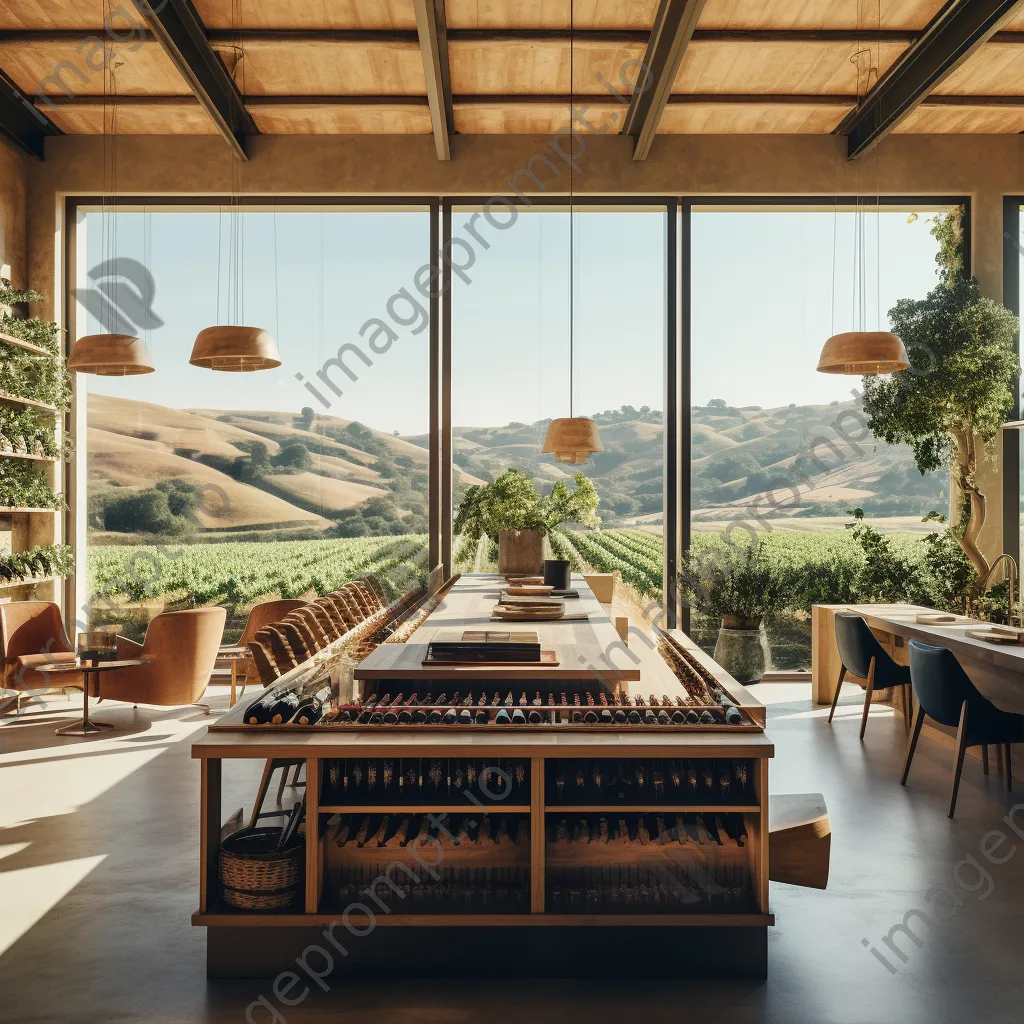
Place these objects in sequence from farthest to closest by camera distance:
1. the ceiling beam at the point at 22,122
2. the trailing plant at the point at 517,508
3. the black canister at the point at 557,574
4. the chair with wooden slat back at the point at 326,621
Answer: the ceiling beam at the point at 22,122
the trailing plant at the point at 517,508
the black canister at the point at 557,574
the chair with wooden slat back at the point at 326,621

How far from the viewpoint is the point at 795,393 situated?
7.89 meters

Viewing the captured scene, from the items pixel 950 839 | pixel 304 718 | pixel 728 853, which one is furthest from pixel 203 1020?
pixel 950 839

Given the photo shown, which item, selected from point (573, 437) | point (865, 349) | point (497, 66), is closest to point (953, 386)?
point (865, 349)

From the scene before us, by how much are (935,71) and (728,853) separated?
592cm

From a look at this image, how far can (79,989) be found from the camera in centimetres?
259

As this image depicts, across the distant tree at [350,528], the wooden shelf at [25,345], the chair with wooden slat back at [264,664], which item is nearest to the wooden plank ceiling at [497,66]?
the wooden shelf at [25,345]

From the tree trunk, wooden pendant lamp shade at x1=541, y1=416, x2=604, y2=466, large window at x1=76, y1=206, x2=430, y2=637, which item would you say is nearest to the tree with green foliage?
the tree trunk

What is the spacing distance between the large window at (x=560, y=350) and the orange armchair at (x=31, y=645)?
10.6ft

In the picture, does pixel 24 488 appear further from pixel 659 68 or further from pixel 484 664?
pixel 659 68

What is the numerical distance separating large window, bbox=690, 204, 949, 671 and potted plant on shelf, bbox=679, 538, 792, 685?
129 millimetres

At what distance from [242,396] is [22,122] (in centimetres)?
275

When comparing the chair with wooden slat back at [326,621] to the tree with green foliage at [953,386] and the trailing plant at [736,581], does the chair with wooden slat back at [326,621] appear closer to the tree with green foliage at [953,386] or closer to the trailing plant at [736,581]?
the trailing plant at [736,581]

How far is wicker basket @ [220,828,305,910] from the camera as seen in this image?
99.7 inches

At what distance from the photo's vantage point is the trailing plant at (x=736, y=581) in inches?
295
